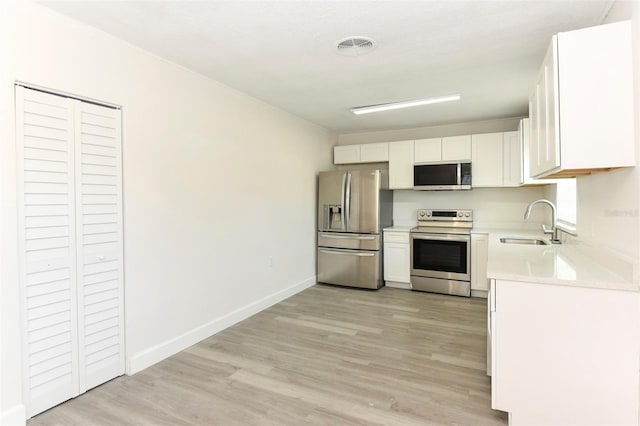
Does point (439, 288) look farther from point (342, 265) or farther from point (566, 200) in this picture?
point (566, 200)

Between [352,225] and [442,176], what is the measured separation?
1.43m

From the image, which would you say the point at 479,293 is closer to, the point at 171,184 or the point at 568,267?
the point at 568,267

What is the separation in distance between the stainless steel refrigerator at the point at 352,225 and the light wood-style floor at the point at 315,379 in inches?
46.8

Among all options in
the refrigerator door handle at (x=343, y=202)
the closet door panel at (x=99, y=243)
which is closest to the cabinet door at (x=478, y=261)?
the refrigerator door handle at (x=343, y=202)

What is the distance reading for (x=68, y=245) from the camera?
222 centimetres

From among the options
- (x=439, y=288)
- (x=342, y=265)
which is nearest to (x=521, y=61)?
(x=439, y=288)

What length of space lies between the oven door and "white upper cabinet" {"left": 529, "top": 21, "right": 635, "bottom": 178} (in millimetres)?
2820

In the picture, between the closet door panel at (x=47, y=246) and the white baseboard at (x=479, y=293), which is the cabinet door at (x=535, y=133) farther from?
the closet door panel at (x=47, y=246)

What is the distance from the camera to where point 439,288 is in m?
4.69

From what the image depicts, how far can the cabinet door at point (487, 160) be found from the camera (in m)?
4.57

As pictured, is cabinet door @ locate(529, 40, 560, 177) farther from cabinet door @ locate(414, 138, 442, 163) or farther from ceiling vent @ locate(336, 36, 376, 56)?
cabinet door @ locate(414, 138, 442, 163)

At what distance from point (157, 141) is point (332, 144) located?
134 inches

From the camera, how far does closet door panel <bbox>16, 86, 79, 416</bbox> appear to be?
2002mm

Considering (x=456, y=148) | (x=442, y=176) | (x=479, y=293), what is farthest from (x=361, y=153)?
(x=479, y=293)
